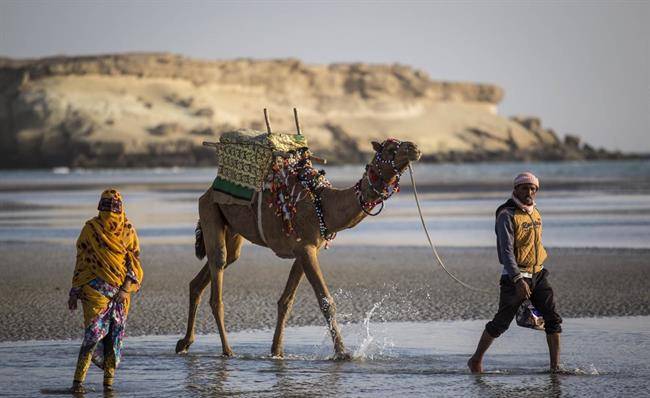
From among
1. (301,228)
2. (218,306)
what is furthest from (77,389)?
(301,228)

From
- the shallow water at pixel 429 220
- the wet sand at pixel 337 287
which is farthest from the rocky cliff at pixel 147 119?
the wet sand at pixel 337 287

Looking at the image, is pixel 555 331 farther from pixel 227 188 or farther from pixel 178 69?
pixel 178 69

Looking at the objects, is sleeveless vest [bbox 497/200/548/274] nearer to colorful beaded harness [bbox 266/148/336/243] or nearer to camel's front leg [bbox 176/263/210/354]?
colorful beaded harness [bbox 266/148/336/243]

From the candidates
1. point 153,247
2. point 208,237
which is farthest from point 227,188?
point 153,247

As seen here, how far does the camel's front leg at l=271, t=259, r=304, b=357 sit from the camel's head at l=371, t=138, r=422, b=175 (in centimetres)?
127

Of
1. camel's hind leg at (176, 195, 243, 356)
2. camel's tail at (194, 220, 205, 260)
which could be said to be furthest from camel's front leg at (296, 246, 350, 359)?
camel's tail at (194, 220, 205, 260)

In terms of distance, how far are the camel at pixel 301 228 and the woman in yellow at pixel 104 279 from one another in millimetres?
1849

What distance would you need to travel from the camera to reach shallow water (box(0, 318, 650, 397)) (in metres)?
9.00

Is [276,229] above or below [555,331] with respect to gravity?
above

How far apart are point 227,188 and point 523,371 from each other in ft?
11.2

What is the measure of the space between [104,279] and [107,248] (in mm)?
231

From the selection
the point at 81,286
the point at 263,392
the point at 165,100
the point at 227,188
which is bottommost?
the point at 263,392

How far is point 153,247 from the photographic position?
21.6m

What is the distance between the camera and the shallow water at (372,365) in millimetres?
9000
